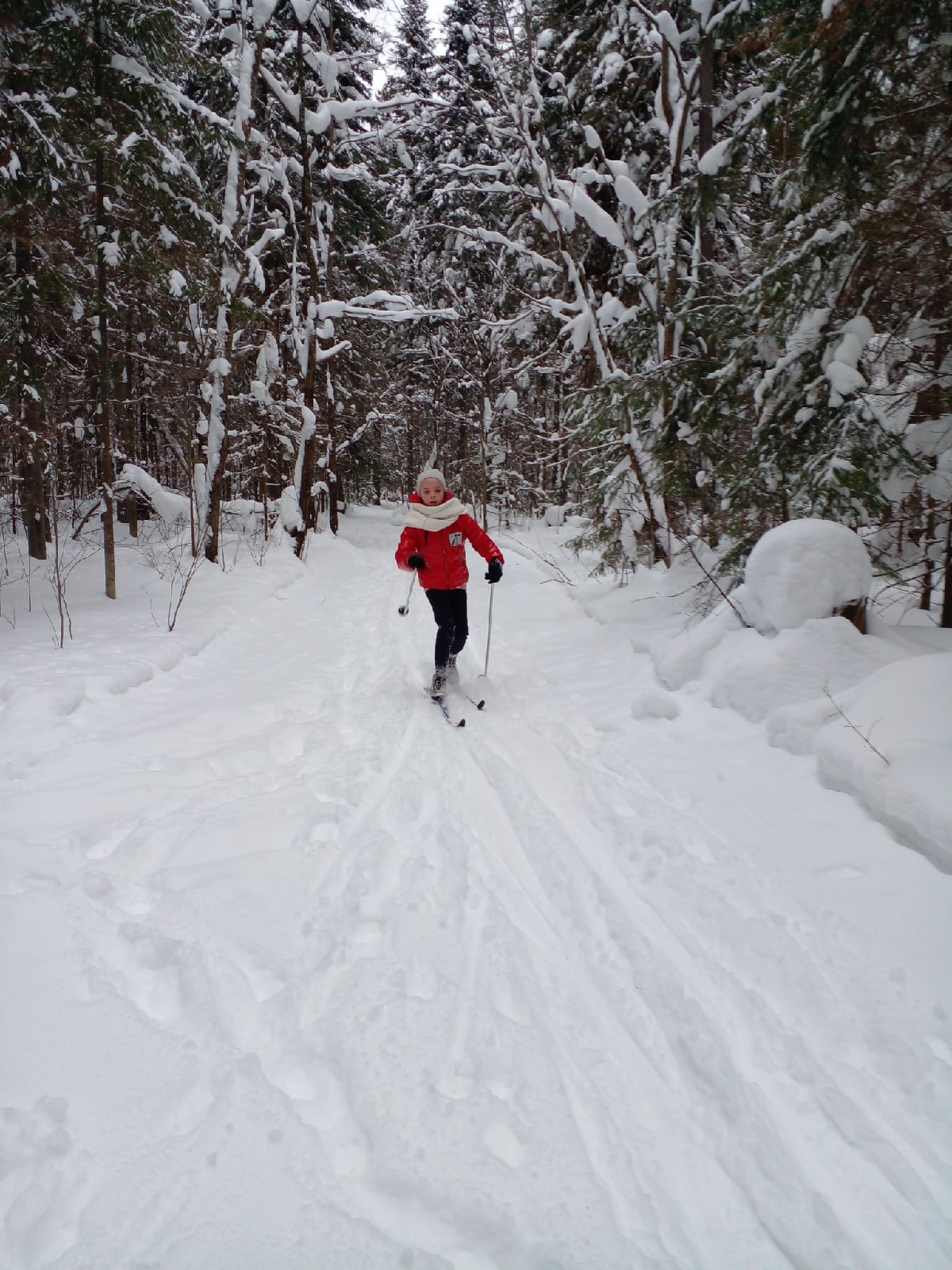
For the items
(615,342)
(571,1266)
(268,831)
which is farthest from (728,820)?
(615,342)

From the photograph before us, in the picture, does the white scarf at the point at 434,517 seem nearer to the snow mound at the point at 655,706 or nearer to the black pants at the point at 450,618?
the black pants at the point at 450,618

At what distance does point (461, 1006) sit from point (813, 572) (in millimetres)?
→ 3861

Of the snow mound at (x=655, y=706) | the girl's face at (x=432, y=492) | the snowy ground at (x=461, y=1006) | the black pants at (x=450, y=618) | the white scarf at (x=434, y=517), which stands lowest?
the snowy ground at (x=461, y=1006)

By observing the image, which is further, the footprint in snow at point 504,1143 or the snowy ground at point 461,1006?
the footprint in snow at point 504,1143

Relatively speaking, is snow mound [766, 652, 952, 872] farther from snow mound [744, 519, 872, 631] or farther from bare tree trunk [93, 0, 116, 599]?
bare tree trunk [93, 0, 116, 599]

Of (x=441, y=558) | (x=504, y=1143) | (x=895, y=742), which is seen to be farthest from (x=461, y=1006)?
(x=441, y=558)

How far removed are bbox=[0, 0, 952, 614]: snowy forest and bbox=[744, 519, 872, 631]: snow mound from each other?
12.9 inches

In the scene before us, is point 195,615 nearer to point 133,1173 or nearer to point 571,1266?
point 133,1173

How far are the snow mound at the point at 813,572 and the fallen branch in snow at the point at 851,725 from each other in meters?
0.73

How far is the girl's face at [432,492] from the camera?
5.88 metres

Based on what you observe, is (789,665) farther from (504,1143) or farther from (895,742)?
(504,1143)

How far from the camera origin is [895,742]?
3287 millimetres

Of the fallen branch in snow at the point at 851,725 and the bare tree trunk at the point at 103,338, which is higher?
the bare tree trunk at the point at 103,338

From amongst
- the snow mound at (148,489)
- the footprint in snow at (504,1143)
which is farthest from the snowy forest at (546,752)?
the snow mound at (148,489)
